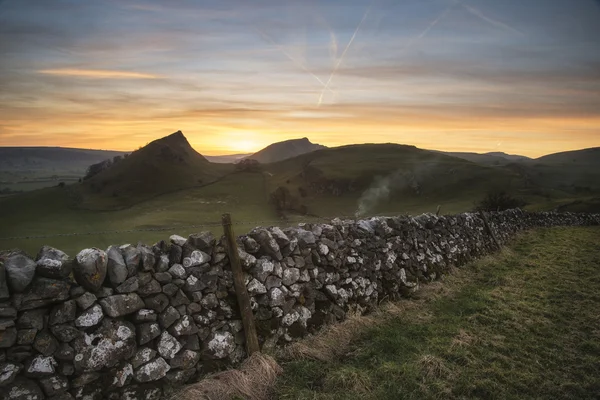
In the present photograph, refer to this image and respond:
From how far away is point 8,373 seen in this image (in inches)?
175

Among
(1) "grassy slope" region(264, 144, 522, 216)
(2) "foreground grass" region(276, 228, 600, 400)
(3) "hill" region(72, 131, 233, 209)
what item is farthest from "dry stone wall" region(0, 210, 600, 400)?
(3) "hill" region(72, 131, 233, 209)

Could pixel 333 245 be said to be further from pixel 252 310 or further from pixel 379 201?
pixel 379 201

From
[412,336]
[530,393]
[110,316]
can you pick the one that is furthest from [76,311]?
[530,393]

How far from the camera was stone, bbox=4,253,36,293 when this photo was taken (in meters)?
4.57

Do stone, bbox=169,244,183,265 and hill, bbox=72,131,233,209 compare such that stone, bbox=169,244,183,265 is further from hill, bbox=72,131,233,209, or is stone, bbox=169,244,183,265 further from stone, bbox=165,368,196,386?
hill, bbox=72,131,233,209

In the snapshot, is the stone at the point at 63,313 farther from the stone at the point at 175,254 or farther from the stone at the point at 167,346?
the stone at the point at 175,254

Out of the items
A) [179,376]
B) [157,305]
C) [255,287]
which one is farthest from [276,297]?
[157,305]

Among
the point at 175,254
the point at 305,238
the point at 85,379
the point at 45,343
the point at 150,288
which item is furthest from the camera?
the point at 305,238

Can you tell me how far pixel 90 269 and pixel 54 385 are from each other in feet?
5.00

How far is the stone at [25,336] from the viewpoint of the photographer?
15.0ft

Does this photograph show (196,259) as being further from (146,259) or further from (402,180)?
(402,180)

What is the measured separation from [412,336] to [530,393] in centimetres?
227

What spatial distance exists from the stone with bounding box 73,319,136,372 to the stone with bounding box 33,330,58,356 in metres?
0.25

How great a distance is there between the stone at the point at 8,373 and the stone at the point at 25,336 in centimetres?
28
